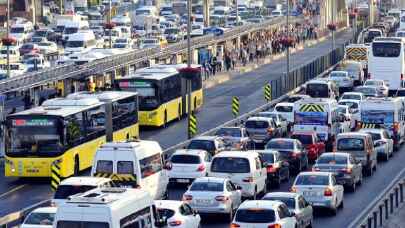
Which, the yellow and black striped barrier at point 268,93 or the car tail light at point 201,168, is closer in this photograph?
the car tail light at point 201,168

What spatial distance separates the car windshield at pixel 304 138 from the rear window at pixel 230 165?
999 centimetres

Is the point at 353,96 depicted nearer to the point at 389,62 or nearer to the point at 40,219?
the point at 389,62

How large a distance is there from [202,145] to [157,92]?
12.9m

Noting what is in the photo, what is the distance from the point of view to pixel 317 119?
190 ft

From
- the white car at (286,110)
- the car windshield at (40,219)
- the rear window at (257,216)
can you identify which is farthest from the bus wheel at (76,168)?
the rear window at (257,216)

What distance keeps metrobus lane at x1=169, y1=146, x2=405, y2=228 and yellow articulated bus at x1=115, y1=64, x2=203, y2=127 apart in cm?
1133

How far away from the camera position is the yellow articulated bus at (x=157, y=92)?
2514 inches

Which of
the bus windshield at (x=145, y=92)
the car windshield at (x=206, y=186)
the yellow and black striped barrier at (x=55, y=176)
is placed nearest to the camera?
the car windshield at (x=206, y=186)

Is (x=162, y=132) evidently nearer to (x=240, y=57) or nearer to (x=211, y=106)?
(x=211, y=106)

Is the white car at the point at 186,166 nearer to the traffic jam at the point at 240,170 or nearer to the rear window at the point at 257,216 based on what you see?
the traffic jam at the point at 240,170

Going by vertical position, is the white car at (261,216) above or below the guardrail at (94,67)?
above

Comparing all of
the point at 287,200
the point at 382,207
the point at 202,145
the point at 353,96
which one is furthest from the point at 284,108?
the point at 287,200

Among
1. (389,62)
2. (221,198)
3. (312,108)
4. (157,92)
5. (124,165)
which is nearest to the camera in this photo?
(221,198)

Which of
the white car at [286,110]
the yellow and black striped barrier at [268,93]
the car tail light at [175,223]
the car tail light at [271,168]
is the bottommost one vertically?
the yellow and black striped barrier at [268,93]
